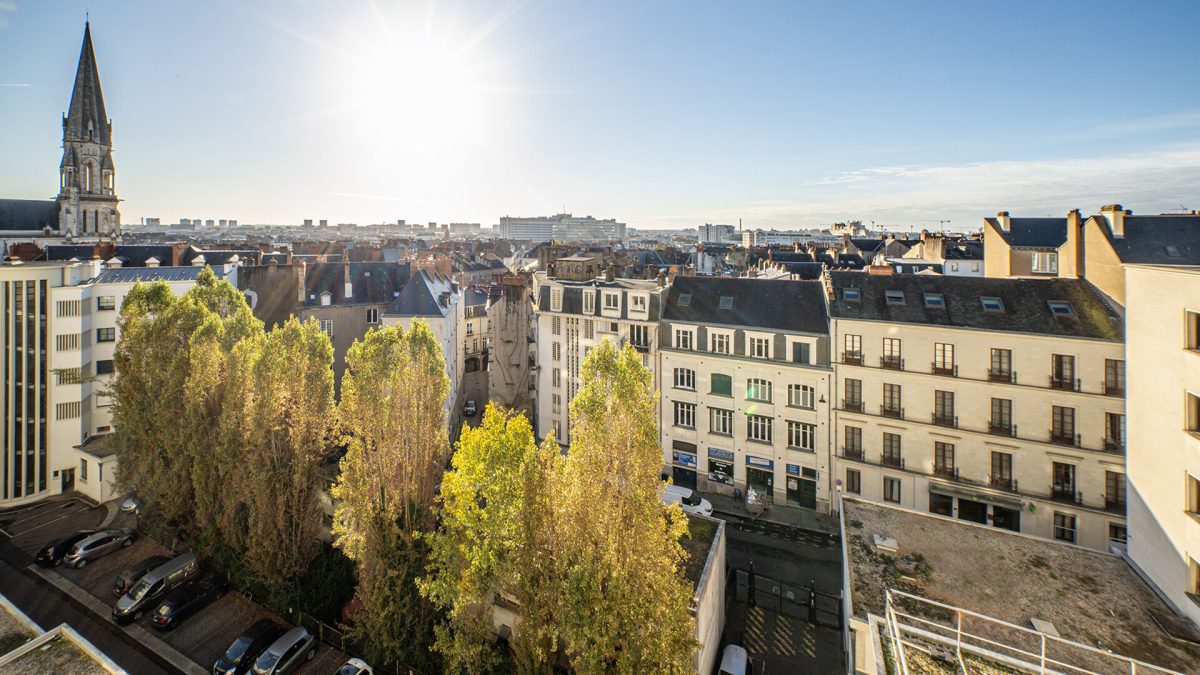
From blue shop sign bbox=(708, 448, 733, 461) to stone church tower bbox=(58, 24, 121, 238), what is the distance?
387 feet

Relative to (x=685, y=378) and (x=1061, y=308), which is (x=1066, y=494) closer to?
(x=1061, y=308)

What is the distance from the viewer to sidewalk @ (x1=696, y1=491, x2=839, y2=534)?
32438mm

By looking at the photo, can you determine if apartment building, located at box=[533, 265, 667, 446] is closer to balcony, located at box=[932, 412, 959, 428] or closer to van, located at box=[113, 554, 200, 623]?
balcony, located at box=[932, 412, 959, 428]

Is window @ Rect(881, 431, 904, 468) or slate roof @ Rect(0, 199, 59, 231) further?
slate roof @ Rect(0, 199, 59, 231)

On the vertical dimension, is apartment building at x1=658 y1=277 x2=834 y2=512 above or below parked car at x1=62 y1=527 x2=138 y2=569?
above

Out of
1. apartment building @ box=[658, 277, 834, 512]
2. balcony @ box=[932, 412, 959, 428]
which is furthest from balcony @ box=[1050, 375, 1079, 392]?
apartment building @ box=[658, 277, 834, 512]

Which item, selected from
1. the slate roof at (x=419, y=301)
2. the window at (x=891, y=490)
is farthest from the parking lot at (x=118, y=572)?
the window at (x=891, y=490)

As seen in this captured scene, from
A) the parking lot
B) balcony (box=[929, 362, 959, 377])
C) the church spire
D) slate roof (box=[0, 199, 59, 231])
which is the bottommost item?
the parking lot

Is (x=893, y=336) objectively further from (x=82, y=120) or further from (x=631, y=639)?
(x=82, y=120)

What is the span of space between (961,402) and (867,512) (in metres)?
12.8

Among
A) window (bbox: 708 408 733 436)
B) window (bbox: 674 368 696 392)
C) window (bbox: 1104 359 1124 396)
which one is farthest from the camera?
window (bbox: 674 368 696 392)

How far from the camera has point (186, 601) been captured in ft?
80.7

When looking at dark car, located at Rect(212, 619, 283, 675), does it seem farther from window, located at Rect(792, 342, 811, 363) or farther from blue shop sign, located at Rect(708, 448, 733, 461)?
window, located at Rect(792, 342, 811, 363)

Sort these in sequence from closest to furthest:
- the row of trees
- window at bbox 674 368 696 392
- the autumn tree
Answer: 1. the row of trees
2. the autumn tree
3. window at bbox 674 368 696 392
